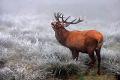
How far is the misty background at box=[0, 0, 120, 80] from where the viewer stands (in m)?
5.86

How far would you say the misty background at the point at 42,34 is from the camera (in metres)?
5.86

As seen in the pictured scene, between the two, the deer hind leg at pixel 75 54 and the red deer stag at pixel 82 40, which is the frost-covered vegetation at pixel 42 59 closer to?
the deer hind leg at pixel 75 54

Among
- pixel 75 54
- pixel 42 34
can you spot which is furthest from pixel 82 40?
pixel 42 34

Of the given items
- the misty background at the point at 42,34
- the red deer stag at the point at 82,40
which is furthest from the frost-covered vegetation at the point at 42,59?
the red deer stag at the point at 82,40

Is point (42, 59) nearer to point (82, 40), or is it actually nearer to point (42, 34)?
point (82, 40)

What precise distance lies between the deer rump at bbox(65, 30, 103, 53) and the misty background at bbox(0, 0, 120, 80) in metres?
0.30

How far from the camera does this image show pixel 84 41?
5.37m

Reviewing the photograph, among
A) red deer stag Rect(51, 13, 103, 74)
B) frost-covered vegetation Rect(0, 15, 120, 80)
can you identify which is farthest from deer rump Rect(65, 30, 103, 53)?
frost-covered vegetation Rect(0, 15, 120, 80)

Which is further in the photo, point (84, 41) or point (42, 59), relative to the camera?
point (42, 59)

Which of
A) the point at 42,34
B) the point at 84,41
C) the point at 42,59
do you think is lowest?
the point at 42,59

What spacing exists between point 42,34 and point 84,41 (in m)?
3.48

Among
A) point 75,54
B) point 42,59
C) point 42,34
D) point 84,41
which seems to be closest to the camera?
point 84,41

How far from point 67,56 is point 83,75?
2.02 feet

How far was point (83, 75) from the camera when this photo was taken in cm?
548
